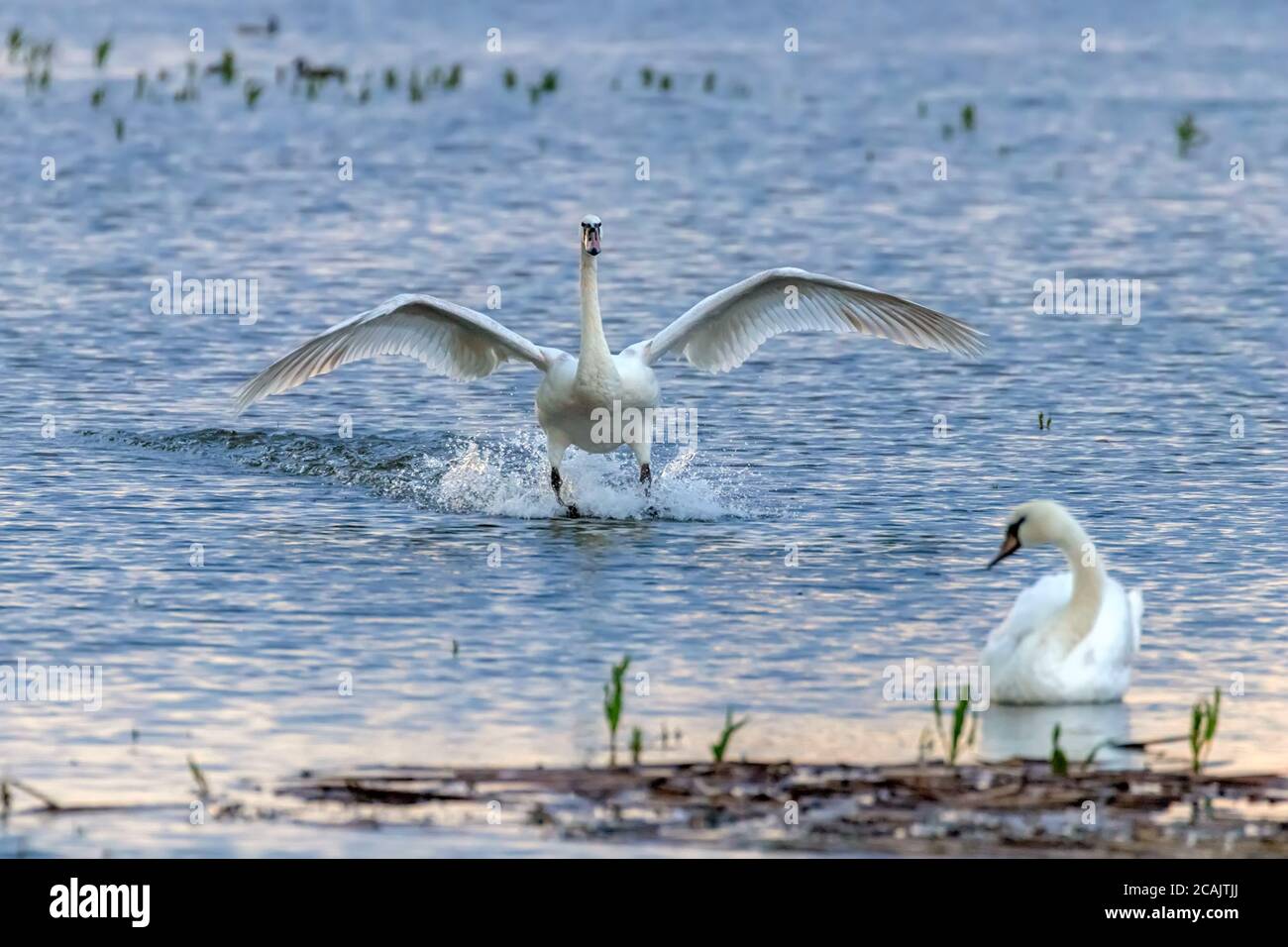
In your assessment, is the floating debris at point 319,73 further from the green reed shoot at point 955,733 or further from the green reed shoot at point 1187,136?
the green reed shoot at point 955,733

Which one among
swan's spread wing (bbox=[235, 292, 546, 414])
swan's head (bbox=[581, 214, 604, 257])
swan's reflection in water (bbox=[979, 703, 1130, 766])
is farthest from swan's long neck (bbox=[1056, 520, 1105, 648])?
swan's spread wing (bbox=[235, 292, 546, 414])

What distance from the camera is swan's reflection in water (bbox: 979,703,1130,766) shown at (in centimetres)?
926

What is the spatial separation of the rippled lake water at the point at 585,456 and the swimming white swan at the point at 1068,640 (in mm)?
138

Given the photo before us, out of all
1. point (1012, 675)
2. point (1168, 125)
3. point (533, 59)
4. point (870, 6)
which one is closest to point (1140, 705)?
point (1012, 675)

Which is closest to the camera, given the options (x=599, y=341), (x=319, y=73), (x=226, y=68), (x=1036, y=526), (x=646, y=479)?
(x=1036, y=526)

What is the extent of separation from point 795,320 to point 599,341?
1683 mm

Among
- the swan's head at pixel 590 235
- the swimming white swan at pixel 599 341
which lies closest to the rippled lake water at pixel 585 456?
the swimming white swan at pixel 599 341

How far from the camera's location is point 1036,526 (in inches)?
401

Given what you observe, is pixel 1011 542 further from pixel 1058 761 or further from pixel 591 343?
pixel 591 343

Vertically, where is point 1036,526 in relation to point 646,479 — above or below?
below

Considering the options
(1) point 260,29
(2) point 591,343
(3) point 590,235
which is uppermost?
Result: (1) point 260,29

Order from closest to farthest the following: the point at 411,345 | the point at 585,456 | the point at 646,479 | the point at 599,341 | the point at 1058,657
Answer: the point at 1058,657 → the point at 599,341 → the point at 646,479 → the point at 411,345 → the point at 585,456

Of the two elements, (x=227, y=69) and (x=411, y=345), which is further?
(x=227, y=69)

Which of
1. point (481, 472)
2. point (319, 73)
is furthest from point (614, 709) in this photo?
point (319, 73)
